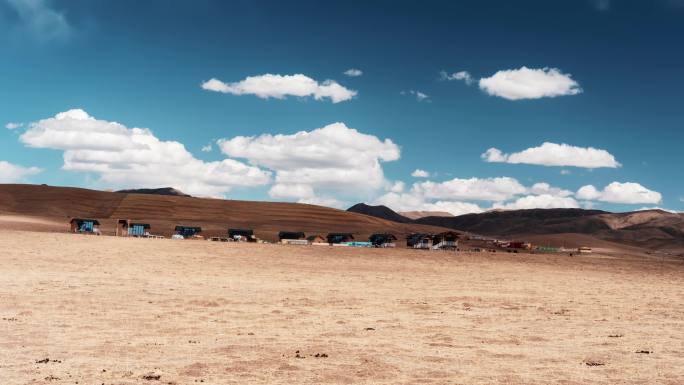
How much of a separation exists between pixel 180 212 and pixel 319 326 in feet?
416

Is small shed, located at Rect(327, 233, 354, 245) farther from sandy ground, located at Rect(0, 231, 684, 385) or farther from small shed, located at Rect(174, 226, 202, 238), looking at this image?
sandy ground, located at Rect(0, 231, 684, 385)

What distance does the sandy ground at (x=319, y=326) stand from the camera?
1356cm

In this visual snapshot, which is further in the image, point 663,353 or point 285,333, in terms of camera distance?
point 285,333

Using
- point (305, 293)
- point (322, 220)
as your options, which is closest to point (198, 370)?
point (305, 293)

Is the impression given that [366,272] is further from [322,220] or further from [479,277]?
[322,220]

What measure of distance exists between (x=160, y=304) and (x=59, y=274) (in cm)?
1177

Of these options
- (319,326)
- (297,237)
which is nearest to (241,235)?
(297,237)

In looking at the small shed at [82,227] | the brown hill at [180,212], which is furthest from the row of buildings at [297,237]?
the brown hill at [180,212]

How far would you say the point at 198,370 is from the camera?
13406 mm

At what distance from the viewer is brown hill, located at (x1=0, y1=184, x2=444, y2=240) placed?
124 meters

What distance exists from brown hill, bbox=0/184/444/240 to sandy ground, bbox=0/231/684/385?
242ft

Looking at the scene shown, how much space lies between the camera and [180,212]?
466ft

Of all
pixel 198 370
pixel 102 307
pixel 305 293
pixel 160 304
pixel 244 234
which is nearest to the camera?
pixel 198 370

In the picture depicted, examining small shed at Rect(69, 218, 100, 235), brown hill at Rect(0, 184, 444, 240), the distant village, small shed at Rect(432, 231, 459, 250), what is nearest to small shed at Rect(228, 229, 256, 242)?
the distant village
